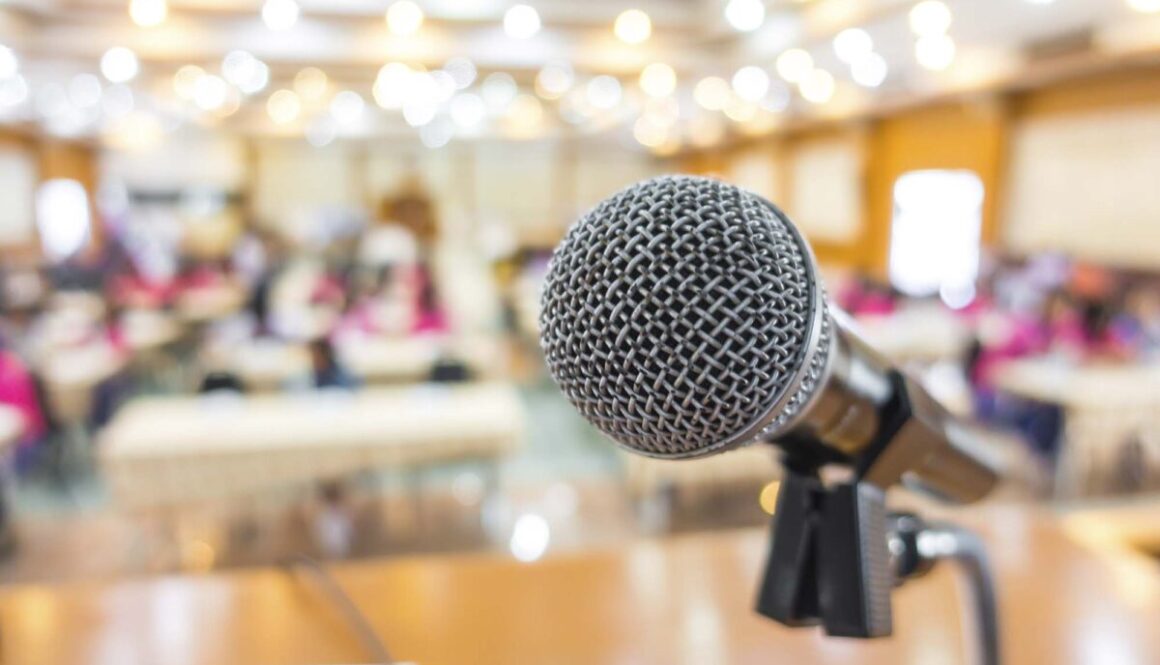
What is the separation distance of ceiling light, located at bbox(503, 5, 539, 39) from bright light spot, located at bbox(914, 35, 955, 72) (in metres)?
2.93

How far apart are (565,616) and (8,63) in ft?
25.7

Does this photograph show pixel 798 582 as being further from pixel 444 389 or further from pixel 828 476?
pixel 444 389

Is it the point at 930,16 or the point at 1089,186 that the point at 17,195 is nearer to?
the point at 930,16

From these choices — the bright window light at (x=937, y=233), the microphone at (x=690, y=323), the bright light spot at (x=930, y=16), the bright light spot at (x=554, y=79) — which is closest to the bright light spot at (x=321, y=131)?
the bright light spot at (x=554, y=79)

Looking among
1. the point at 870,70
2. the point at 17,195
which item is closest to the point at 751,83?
the point at 870,70

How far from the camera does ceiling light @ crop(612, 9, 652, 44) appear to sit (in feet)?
19.7

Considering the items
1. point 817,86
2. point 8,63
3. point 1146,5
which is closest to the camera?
point 1146,5

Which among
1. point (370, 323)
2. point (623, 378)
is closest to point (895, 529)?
point (623, 378)

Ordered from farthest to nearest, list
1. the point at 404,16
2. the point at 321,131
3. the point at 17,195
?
the point at 321,131, the point at 17,195, the point at 404,16

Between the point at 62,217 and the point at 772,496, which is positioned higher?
the point at 62,217

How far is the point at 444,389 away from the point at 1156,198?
6380mm

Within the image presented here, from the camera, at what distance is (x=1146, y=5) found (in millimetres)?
5316

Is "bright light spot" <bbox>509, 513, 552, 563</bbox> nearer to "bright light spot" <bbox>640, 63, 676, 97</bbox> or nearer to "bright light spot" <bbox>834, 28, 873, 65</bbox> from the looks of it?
"bright light spot" <bbox>834, 28, 873, 65</bbox>

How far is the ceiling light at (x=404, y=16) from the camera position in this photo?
5.82 meters
